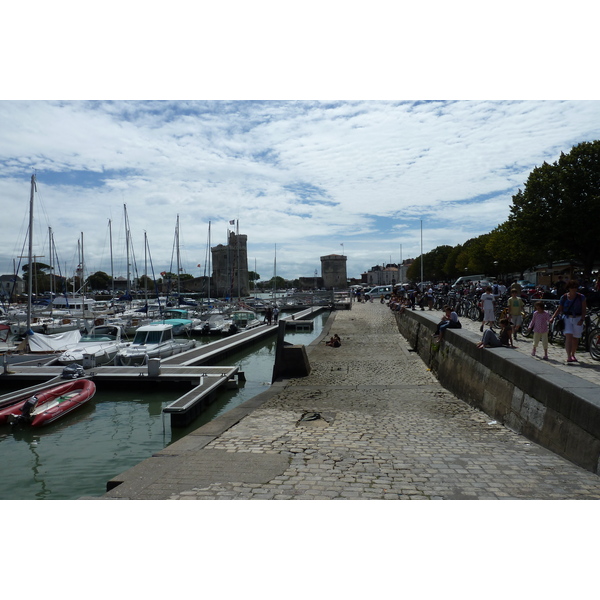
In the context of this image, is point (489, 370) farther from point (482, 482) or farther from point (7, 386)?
point (7, 386)

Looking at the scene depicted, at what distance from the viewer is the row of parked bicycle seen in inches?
362

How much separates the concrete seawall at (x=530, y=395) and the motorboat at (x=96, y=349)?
14.6 m

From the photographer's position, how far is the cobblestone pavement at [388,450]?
5273 millimetres

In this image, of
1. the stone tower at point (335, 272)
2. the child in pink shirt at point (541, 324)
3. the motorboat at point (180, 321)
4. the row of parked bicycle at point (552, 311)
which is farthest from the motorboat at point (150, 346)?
the stone tower at point (335, 272)

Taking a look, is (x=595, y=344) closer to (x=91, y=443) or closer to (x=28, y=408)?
(x=91, y=443)

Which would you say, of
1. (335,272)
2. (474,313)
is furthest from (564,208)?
(335,272)

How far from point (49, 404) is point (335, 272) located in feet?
399

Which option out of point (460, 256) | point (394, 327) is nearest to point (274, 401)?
point (394, 327)

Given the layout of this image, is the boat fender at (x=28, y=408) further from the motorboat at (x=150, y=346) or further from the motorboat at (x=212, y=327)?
the motorboat at (x=212, y=327)

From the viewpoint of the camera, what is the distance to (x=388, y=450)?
23.1 feet

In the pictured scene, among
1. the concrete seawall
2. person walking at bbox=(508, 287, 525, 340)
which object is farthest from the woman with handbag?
person walking at bbox=(508, 287, 525, 340)

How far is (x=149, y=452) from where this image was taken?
1159 centimetres

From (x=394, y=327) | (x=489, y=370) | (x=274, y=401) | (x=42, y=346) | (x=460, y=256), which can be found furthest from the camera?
(x=460, y=256)

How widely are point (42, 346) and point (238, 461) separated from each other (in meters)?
20.5
